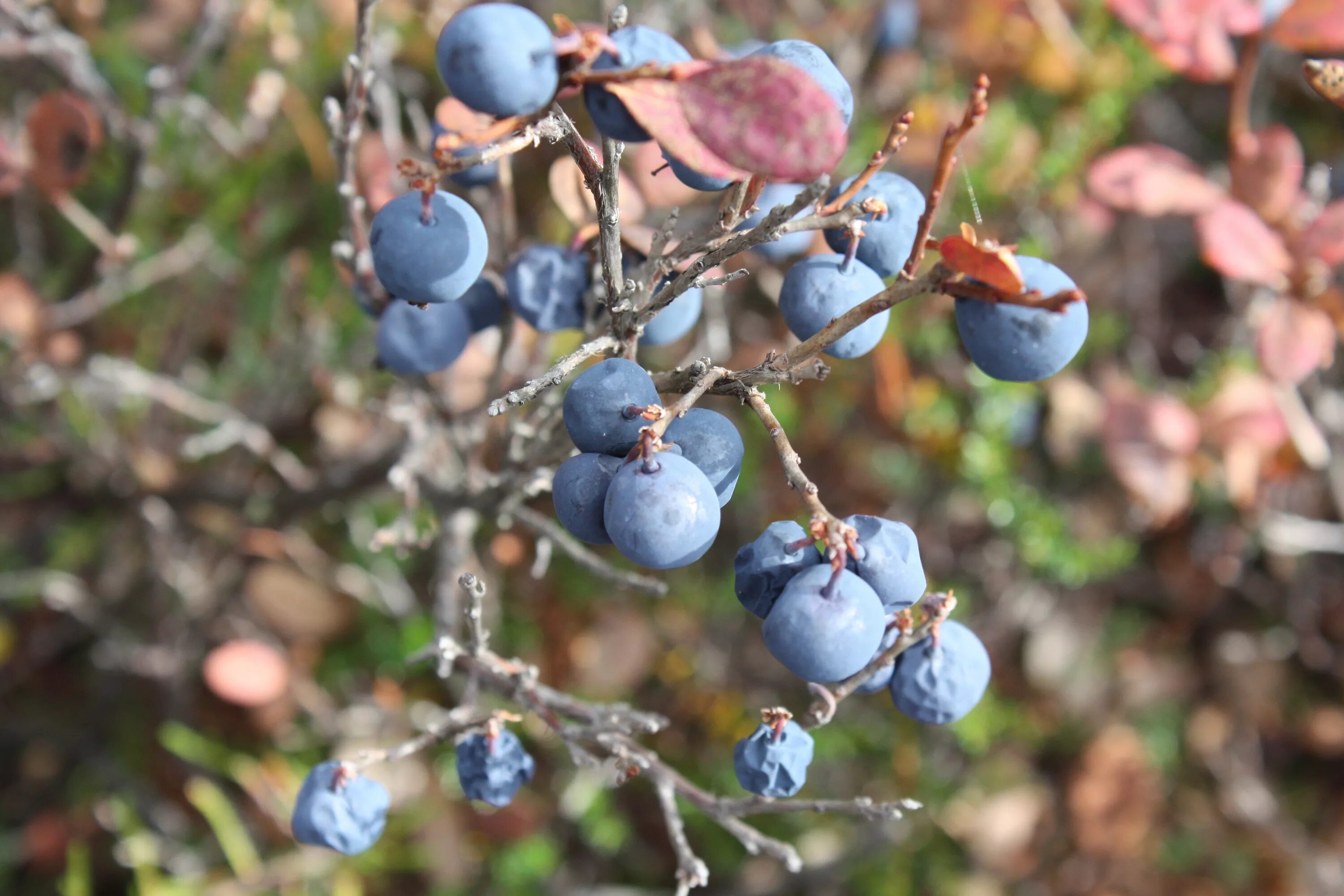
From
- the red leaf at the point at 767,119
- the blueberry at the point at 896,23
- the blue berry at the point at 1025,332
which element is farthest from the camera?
the blueberry at the point at 896,23

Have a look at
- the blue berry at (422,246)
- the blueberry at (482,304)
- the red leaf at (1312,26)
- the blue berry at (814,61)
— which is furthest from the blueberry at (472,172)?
the red leaf at (1312,26)

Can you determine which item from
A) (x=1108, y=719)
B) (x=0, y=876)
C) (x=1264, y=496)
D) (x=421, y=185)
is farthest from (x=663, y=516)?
(x=0, y=876)

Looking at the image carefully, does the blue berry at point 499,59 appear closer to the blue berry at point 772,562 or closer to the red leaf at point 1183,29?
the blue berry at point 772,562

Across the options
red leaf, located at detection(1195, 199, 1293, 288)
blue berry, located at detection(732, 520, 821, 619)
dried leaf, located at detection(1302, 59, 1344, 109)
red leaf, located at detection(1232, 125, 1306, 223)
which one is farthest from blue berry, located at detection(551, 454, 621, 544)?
red leaf, located at detection(1232, 125, 1306, 223)

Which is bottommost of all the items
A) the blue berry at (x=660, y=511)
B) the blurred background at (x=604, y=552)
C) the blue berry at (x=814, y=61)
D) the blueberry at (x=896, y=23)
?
the blurred background at (x=604, y=552)

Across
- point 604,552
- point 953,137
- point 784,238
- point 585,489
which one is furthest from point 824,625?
point 604,552

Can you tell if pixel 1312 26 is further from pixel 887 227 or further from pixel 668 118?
pixel 668 118

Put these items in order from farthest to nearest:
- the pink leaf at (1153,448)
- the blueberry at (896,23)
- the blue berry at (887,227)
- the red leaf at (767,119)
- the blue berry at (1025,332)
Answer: the blueberry at (896,23)
the pink leaf at (1153,448)
the blue berry at (887,227)
the blue berry at (1025,332)
the red leaf at (767,119)

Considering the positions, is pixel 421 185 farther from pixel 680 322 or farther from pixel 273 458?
pixel 273 458
